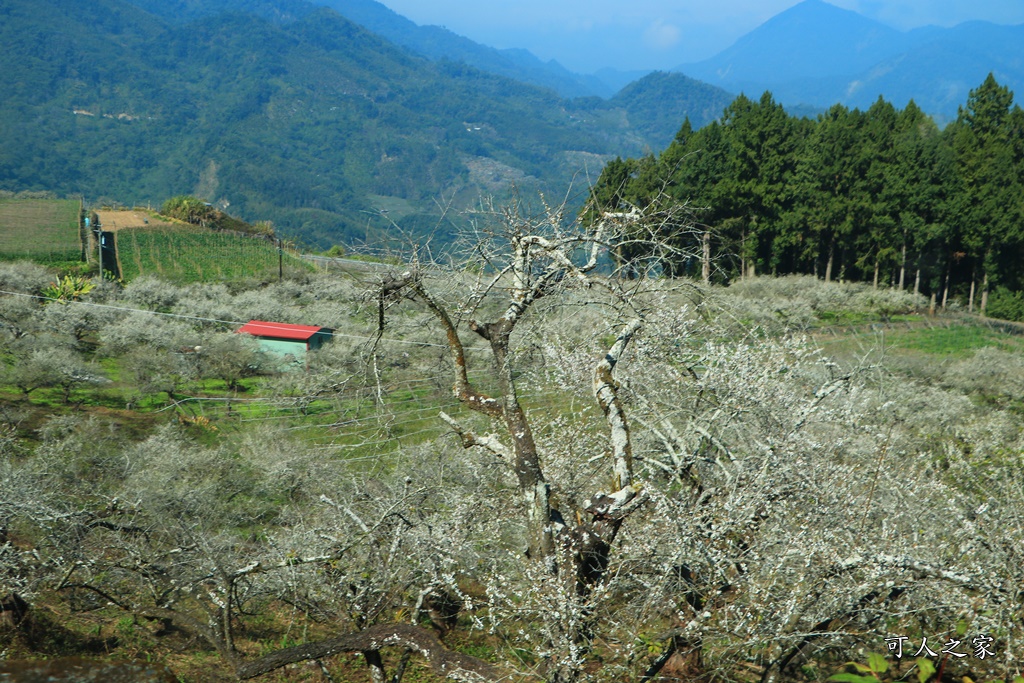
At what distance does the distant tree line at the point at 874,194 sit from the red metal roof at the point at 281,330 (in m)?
12.0

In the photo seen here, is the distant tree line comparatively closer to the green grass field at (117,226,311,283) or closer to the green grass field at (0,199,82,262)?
the green grass field at (117,226,311,283)

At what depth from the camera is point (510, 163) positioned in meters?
153

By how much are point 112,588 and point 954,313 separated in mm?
29660

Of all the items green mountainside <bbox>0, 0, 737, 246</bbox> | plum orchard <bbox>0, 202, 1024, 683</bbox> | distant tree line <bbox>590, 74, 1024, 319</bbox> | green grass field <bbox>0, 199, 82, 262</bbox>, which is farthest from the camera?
green mountainside <bbox>0, 0, 737, 246</bbox>

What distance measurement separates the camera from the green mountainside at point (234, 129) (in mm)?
110650

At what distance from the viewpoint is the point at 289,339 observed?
20.8 metres

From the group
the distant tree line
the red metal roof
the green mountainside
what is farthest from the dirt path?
the green mountainside

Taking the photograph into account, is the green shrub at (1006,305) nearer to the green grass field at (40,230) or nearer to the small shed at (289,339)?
the small shed at (289,339)

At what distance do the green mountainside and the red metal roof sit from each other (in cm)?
6031

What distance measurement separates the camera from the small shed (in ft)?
67.8

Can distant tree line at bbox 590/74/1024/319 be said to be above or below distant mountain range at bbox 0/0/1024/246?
below

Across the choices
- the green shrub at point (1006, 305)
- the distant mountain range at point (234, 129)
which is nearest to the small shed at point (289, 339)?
the green shrub at point (1006, 305)

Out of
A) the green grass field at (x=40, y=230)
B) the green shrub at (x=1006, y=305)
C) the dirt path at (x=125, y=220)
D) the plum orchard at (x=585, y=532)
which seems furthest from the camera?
the dirt path at (x=125, y=220)

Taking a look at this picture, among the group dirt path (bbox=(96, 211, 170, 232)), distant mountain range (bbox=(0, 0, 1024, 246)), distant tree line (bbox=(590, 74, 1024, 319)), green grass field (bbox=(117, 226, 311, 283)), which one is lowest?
green grass field (bbox=(117, 226, 311, 283))
